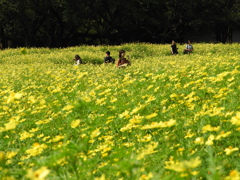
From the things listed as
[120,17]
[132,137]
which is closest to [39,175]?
[132,137]

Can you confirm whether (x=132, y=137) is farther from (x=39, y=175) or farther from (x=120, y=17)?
(x=120, y=17)

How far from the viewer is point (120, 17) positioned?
35.5 meters

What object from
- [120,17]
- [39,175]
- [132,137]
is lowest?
[132,137]

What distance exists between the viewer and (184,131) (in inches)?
129

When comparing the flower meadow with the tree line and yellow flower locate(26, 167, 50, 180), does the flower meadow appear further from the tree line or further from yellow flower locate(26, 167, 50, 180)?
the tree line

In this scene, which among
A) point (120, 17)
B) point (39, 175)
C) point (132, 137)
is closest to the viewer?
point (39, 175)

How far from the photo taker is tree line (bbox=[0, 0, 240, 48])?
31.2 meters

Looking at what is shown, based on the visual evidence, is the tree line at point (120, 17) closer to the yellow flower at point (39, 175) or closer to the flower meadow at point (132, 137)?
the flower meadow at point (132, 137)

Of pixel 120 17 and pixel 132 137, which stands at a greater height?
pixel 120 17

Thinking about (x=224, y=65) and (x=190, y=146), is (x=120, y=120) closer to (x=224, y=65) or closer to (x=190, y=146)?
(x=190, y=146)

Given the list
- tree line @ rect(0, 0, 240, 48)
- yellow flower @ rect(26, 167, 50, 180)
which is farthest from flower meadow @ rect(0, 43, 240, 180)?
tree line @ rect(0, 0, 240, 48)

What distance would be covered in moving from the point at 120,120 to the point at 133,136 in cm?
72

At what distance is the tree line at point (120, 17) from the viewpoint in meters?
31.2

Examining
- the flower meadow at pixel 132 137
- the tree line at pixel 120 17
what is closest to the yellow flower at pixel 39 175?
the flower meadow at pixel 132 137
